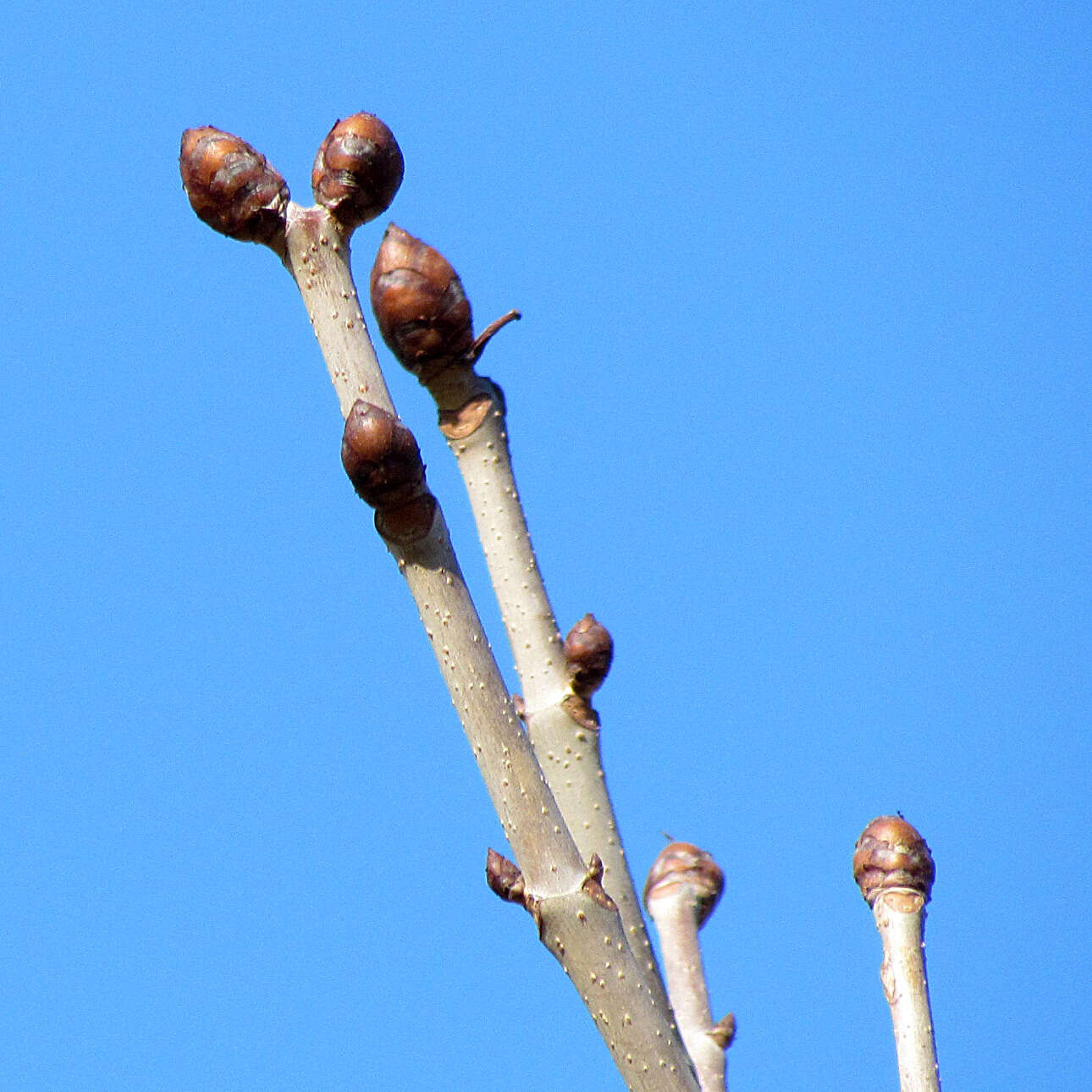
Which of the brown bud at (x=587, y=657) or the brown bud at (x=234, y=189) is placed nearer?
the brown bud at (x=234, y=189)

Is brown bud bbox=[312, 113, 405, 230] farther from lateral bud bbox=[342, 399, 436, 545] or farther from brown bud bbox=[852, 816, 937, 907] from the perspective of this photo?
brown bud bbox=[852, 816, 937, 907]

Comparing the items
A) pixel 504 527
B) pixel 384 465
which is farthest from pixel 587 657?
pixel 384 465

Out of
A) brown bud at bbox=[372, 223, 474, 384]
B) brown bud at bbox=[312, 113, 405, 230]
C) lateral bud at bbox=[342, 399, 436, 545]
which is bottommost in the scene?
lateral bud at bbox=[342, 399, 436, 545]

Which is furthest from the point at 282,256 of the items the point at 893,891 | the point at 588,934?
the point at 893,891

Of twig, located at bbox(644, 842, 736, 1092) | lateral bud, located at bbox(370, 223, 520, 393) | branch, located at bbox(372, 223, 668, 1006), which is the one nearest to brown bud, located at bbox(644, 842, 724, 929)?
twig, located at bbox(644, 842, 736, 1092)

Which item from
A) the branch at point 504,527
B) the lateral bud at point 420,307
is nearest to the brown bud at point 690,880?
the branch at point 504,527

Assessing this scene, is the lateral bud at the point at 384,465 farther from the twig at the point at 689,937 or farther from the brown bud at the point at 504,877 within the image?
the twig at the point at 689,937

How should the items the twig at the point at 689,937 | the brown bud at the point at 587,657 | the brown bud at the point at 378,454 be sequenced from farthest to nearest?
the twig at the point at 689,937
the brown bud at the point at 587,657
the brown bud at the point at 378,454

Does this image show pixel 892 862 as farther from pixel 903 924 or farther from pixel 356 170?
pixel 356 170

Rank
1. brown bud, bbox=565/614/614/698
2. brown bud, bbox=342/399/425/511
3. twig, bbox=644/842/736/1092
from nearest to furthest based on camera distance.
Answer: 1. brown bud, bbox=342/399/425/511
2. brown bud, bbox=565/614/614/698
3. twig, bbox=644/842/736/1092
